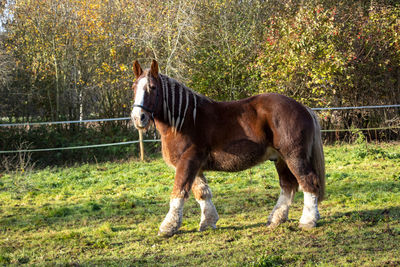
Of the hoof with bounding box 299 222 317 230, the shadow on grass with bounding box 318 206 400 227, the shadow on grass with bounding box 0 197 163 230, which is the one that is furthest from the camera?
the shadow on grass with bounding box 0 197 163 230

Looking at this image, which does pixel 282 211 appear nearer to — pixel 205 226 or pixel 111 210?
pixel 205 226

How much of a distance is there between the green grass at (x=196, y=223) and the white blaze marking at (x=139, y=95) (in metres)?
1.52

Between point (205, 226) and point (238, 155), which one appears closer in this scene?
point (238, 155)

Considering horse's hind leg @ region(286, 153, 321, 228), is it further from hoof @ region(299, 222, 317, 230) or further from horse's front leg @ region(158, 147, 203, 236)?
horse's front leg @ region(158, 147, 203, 236)

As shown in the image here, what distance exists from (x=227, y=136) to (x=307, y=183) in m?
1.12

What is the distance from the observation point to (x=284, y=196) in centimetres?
514

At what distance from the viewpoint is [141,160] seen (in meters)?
12.0

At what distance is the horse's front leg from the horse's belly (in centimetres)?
22

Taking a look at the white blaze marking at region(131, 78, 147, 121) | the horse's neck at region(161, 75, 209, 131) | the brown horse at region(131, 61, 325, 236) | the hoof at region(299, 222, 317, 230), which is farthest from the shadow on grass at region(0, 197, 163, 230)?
the hoof at region(299, 222, 317, 230)

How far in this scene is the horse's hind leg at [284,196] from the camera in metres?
5.07

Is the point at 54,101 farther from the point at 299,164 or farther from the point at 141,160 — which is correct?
the point at 299,164

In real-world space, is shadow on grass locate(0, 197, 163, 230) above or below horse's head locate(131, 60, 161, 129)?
below

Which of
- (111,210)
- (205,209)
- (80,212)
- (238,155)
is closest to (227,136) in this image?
(238,155)

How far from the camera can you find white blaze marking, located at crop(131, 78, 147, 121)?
177 inches
